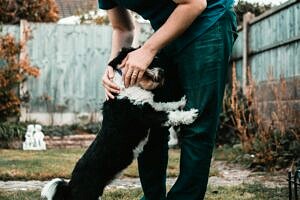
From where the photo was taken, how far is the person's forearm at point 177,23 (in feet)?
7.32

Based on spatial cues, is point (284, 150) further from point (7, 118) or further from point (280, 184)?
point (7, 118)

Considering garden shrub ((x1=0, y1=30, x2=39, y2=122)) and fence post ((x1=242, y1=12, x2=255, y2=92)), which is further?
garden shrub ((x1=0, y1=30, x2=39, y2=122))

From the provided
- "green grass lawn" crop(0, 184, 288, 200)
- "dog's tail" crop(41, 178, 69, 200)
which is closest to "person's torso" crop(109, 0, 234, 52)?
"dog's tail" crop(41, 178, 69, 200)

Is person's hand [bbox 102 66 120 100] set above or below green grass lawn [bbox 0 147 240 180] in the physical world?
above

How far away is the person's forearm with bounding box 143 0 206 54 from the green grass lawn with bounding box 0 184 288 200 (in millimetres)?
1868

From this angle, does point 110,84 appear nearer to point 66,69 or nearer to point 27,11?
point 66,69

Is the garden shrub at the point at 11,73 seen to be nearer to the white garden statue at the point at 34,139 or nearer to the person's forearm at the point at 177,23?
the white garden statue at the point at 34,139

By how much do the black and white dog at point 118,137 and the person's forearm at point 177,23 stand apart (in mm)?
233

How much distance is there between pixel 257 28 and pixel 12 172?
4005mm

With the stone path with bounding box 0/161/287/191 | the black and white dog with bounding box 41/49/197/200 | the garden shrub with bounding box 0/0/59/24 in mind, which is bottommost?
the stone path with bounding box 0/161/287/191

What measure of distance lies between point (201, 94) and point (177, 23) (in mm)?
327

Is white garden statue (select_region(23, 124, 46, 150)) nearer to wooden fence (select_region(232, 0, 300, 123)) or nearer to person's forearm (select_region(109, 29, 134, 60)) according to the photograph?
wooden fence (select_region(232, 0, 300, 123))

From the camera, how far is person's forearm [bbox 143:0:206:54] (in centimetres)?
223

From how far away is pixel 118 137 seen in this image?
255cm
